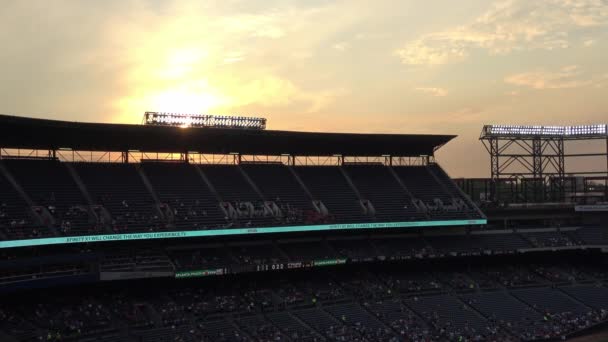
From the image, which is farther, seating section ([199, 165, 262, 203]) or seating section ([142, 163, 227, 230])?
seating section ([199, 165, 262, 203])

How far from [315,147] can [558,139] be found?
98.8ft

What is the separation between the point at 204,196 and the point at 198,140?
545cm

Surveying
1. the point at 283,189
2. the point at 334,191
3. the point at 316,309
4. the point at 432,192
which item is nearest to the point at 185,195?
the point at 283,189

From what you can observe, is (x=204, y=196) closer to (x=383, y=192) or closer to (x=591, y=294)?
(x=383, y=192)

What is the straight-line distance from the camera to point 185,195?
50.4 m

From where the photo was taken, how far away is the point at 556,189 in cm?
7056

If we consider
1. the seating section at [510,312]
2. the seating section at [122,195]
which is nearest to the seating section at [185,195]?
the seating section at [122,195]

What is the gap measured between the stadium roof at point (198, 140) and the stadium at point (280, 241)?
0.19m

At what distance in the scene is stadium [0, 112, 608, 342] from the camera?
136 ft

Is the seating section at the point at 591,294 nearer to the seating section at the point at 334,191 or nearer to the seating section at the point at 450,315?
the seating section at the point at 450,315

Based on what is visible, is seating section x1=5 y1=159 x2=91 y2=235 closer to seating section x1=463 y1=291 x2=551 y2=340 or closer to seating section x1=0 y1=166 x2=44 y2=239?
seating section x1=0 y1=166 x2=44 y2=239

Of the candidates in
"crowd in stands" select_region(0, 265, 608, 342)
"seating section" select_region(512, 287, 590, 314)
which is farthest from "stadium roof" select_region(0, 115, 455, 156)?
"seating section" select_region(512, 287, 590, 314)

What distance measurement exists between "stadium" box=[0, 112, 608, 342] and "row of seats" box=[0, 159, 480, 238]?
0.17m

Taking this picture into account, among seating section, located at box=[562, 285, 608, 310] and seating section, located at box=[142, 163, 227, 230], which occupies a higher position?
seating section, located at box=[142, 163, 227, 230]
